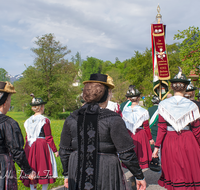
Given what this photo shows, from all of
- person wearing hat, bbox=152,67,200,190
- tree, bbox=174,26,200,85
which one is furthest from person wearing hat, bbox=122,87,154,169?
tree, bbox=174,26,200,85

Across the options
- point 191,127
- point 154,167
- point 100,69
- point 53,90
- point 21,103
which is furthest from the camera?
point 100,69

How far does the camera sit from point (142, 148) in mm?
4461

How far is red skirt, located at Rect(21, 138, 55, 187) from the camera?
13.0 feet

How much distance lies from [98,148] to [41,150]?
2447 millimetres

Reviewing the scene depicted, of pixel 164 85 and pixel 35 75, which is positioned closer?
pixel 164 85

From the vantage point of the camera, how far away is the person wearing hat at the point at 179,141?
10.1 ft

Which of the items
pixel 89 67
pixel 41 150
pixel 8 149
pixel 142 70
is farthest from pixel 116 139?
pixel 89 67

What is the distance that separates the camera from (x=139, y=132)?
4.59 m

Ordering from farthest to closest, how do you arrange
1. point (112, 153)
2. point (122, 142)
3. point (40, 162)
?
point (40, 162)
point (112, 153)
point (122, 142)

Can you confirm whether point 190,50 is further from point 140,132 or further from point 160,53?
point 140,132

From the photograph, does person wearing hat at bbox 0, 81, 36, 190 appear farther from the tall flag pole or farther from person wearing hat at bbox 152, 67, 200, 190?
the tall flag pole

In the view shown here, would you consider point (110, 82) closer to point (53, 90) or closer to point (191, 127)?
point (191, 127)

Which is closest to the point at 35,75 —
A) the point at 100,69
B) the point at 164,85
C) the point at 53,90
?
the point at 53,90

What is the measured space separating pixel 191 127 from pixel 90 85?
7.13ft
